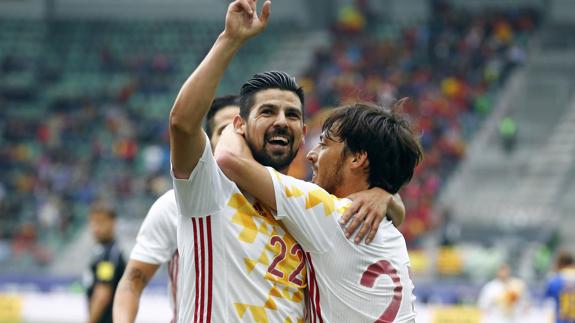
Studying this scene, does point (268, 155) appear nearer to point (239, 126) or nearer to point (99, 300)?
point (239, 126)

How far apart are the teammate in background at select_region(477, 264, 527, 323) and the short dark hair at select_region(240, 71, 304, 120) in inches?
434

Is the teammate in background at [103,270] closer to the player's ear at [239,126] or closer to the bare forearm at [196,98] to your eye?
the player's ear at [239,126]

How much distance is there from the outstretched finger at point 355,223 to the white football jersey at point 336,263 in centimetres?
3

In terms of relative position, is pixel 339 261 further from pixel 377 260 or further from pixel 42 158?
pixel 42 158

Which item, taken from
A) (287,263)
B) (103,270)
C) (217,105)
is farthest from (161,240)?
(103,270)

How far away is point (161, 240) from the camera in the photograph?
5.53 meters

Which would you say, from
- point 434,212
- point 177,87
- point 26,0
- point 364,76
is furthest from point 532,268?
point 26,0

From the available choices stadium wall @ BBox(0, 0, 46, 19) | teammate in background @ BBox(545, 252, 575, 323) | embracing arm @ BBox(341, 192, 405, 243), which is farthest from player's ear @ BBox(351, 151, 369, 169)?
stadium wall @ BBox(0, 0, 46, 19)

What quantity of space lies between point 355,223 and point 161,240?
150cm

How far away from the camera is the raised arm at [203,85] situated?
3793 mm

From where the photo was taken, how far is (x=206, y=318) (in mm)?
4180

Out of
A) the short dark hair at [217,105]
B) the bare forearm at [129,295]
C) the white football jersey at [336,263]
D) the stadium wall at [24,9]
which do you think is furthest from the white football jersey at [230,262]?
the stadium wall at [24,9]

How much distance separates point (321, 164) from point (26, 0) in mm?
28968

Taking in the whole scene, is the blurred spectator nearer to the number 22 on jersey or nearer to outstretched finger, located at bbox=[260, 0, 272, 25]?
the number 22 on jersey
